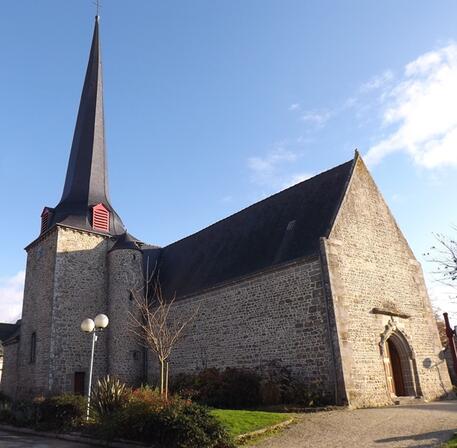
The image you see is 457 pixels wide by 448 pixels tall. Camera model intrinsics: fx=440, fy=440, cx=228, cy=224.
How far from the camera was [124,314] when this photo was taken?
21344 mm

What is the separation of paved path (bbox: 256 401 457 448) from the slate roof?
5.48 m

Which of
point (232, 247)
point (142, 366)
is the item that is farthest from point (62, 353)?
point (232, 247)

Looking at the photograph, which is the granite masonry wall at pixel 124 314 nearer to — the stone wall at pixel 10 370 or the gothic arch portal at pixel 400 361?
the stone wall at pixel 10 370

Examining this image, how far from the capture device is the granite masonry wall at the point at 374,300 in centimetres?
1359

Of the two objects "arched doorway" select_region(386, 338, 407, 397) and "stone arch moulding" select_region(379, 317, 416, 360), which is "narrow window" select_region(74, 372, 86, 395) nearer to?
"arched doorway" select_region(386, 338, 407, 397)

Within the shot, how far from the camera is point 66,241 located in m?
22.0

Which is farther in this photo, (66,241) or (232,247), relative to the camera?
(66,241)

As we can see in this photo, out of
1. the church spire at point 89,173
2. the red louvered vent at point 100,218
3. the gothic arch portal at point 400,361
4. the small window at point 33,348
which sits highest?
the church spire at point 89,173

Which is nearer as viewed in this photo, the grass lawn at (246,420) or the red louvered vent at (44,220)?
the grass lawn at (246,420)

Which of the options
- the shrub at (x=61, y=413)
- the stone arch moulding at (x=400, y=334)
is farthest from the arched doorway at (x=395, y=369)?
the shrub at (x=61, y=413)

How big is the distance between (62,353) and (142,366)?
12.1 ft

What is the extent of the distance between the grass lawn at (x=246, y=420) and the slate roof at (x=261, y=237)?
5.82 meters

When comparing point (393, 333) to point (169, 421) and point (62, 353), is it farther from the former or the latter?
point (62, 353)

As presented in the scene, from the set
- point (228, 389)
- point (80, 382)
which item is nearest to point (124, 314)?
point (80, 382)
